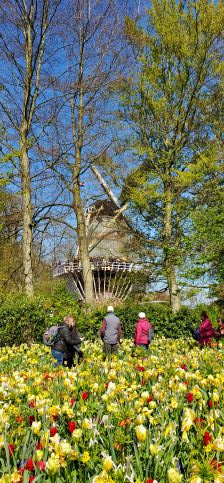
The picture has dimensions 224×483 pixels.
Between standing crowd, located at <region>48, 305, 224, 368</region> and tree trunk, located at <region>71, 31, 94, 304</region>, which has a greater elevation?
tree trunk, located at <region>71, 31, 94, 304</region>

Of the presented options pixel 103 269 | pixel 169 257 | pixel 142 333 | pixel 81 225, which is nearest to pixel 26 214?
pixel 81 225

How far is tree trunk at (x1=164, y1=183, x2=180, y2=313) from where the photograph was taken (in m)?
18.4

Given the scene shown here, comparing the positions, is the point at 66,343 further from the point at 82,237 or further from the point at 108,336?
the point at 82,237

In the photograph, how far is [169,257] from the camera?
60.2 feet

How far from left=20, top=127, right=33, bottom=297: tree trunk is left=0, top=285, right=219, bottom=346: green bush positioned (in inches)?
38.1

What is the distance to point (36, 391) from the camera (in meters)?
3.69

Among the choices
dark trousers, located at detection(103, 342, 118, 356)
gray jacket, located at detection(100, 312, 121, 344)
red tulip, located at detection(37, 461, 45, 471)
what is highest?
gray jacket, located at detection(100, 312, 121, 344)

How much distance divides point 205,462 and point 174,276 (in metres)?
16.9

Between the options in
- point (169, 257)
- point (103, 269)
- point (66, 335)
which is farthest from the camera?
point (103, 269)

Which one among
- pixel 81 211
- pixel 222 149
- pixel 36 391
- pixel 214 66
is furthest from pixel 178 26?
pixel 36 391

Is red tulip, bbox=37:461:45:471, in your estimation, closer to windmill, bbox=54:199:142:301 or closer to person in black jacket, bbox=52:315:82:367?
person in black jacket, bbox=52:315:82:367

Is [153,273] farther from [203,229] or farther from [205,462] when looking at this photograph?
[205,462]

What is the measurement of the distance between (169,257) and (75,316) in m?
4.65

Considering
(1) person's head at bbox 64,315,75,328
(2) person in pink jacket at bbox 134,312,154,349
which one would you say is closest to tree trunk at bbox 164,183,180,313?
(2) person in pink jacket at bbox 134,312,154,349
